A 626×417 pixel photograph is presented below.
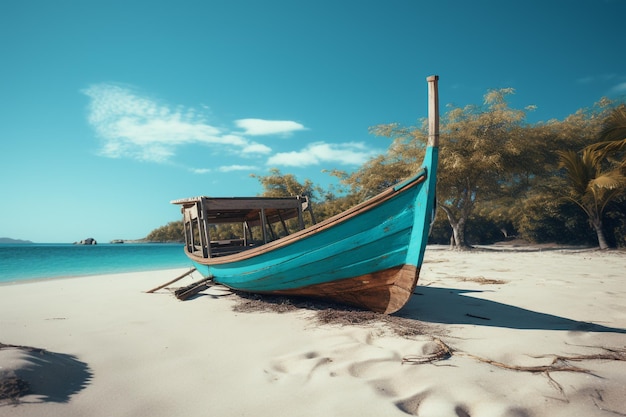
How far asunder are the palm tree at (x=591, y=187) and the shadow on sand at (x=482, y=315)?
13.9 meters

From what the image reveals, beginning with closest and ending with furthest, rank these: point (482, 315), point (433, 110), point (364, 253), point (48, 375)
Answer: point (48, 375) < point (433, 110) < point (364, 253) < point (482, 315)

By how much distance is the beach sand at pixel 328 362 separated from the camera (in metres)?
2.13

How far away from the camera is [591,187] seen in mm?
14648

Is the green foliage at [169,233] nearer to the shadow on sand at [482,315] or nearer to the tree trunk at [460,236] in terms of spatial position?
the tree trunk at [460,236]

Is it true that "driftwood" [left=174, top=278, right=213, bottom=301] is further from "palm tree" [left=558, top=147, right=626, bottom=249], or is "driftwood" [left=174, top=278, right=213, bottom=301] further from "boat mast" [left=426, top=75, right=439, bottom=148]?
"palm tree" [left=558, top=147, right=626, bottom=249]

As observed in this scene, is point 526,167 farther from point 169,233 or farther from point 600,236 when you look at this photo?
point 169,233

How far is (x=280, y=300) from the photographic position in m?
5.36

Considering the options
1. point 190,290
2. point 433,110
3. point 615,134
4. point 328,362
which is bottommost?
point 328,362

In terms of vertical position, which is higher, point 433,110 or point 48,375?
point 433,110

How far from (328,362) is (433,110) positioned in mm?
2733

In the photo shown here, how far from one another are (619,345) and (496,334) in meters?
1.04

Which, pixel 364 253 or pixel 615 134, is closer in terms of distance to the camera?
pixel 364 253

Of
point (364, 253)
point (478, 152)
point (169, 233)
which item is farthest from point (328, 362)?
point (169, 233)

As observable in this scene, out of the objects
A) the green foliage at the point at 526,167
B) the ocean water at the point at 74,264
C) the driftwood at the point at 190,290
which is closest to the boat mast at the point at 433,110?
the driftwood at the point at 190,290
